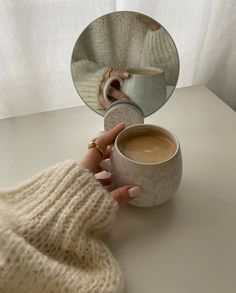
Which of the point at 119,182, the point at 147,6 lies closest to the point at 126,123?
the point at 119,182

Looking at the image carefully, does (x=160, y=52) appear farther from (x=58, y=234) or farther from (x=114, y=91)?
(x=58, y=234)

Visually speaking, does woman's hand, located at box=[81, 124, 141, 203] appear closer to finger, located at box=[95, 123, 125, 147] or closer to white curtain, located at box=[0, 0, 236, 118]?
finger, located at box=[95, 123, 125, 147]

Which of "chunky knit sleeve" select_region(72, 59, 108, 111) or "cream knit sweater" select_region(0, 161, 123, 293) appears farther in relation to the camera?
"chunky knit sleeve" select_region(72, 59, 108, 111)

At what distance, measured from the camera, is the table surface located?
39 cm

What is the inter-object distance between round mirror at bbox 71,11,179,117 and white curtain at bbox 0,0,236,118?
0.27ft

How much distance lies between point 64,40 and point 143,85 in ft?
0.55

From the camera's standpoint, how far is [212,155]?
0.54 m

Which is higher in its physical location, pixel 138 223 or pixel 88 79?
pixel 88 79

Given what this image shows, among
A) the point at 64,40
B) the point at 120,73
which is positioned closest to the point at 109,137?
the point at 120,73

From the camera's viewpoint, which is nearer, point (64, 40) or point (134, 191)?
point (134, 191)

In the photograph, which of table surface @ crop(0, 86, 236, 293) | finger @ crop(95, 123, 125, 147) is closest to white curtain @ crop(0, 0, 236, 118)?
table surface @ crop(0, 86, 236, 293)

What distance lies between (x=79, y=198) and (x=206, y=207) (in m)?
0.17

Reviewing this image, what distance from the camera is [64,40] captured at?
23.4 inches

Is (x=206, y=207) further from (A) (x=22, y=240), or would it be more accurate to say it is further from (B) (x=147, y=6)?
(B) (x=147, y=6)
